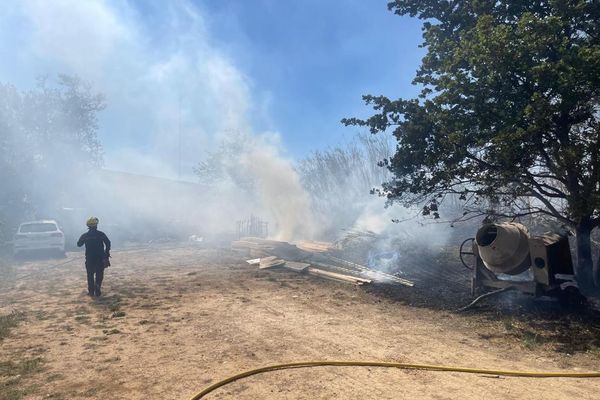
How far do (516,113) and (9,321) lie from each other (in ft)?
36.6

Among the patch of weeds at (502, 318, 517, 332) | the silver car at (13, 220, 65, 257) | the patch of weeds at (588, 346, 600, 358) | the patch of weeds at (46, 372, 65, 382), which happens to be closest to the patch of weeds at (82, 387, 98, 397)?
the patch of weeds at (46, 372, 65, 382)

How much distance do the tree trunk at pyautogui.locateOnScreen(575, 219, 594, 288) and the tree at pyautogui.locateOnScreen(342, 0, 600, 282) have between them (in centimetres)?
3

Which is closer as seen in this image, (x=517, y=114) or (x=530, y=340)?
(x=530, y=340)

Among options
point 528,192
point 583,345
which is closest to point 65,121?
point 528,192

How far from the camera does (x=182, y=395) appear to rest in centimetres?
423

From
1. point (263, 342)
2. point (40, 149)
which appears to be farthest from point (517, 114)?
point (40, 149)

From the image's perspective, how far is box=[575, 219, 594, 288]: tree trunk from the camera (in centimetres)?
992

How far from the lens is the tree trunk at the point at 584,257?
9921 mm

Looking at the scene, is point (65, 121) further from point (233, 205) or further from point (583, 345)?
point (583, 345)

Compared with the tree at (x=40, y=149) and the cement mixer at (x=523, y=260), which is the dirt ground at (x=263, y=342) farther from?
the tree at (x=40, y=149)

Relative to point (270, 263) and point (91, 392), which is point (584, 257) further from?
point (91, 392)

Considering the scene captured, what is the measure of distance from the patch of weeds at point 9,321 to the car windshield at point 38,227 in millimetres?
10935

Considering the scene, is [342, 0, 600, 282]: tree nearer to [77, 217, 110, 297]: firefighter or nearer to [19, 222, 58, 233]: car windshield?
[77, 217, 110, 297]: firefighter

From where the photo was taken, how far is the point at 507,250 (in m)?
8.59
